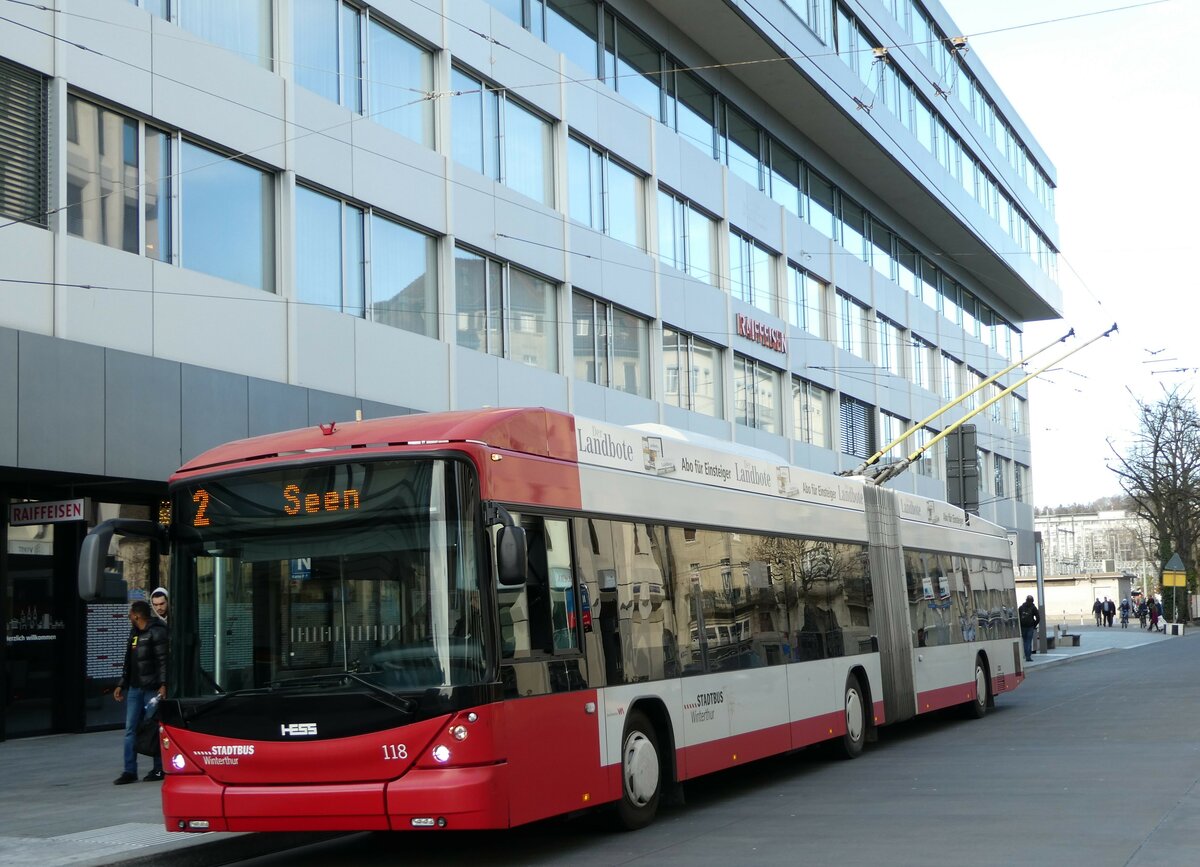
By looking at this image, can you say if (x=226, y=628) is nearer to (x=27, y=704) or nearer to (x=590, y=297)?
(x=27, y=704)

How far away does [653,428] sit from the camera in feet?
41.5

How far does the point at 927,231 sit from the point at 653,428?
128ft

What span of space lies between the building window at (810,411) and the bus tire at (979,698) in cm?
1747

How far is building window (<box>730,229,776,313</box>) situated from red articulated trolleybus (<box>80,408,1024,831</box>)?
23.6m

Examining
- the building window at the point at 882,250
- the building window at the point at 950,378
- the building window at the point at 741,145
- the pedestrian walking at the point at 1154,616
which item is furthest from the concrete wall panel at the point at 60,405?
the pedestrian walking at the point at 1154,616

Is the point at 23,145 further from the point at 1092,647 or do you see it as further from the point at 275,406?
the point at 1092,647

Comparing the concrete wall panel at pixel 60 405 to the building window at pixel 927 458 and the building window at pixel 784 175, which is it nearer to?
the building window at pixel 784 175

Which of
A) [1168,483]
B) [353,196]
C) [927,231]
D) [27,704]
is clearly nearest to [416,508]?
[27,704]

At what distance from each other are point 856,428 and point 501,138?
20719 millimetres

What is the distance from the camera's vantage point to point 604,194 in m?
28.9

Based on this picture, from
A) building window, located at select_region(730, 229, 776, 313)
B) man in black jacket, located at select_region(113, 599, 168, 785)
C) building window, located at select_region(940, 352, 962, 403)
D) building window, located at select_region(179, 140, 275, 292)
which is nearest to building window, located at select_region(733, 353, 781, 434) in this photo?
building window, located at select_region(730, 229, 776, 313)

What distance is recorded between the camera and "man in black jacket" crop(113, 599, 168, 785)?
1327 cm

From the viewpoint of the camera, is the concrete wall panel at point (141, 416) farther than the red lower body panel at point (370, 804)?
Yes

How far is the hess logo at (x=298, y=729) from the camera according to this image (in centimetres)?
870
